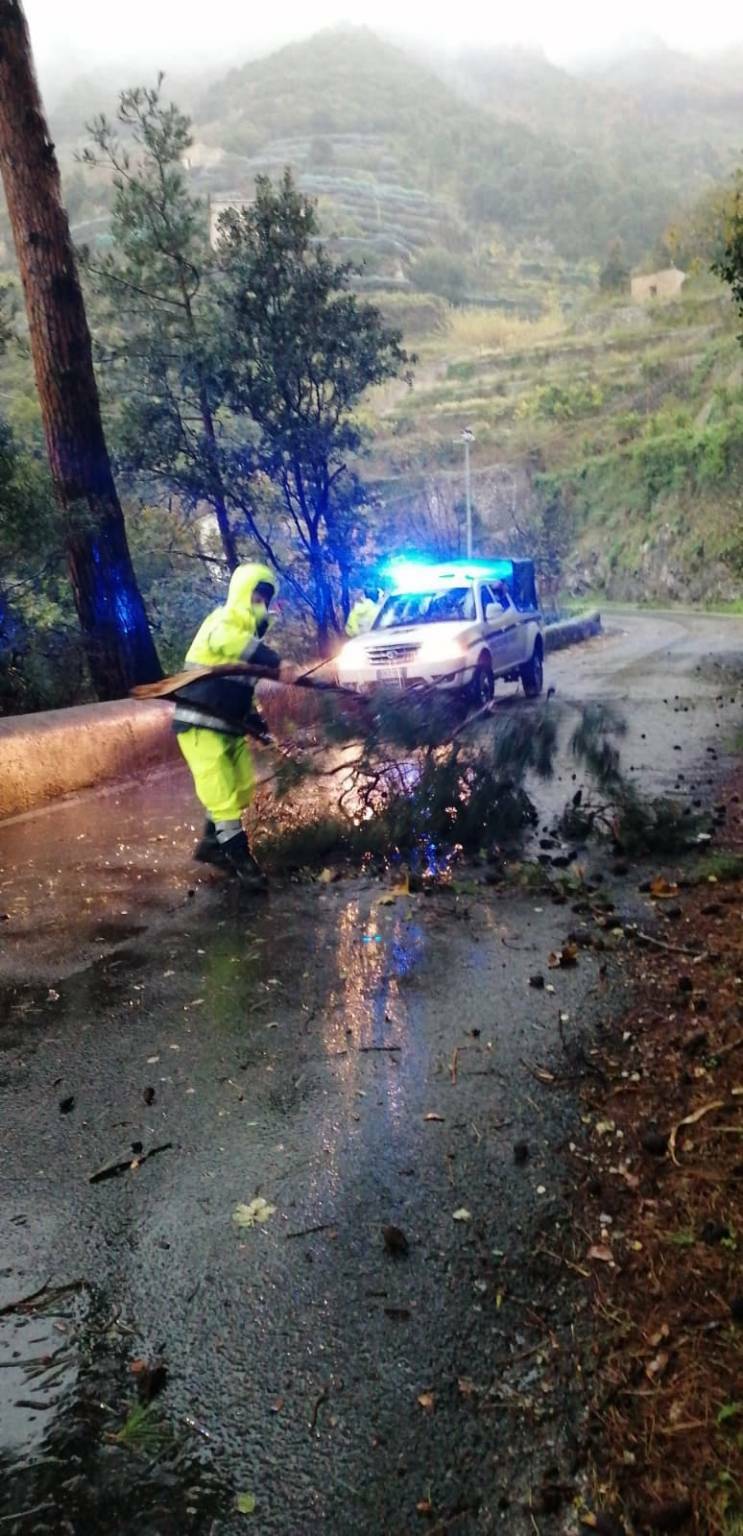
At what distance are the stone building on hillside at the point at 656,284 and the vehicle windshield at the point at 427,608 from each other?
69591mm

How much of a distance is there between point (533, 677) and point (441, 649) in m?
3.21

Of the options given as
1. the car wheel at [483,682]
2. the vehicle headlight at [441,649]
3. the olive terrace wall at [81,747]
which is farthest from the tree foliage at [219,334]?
the olive terrace wall at [81,747]

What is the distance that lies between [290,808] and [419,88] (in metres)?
240

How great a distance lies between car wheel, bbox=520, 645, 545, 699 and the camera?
13789 mm

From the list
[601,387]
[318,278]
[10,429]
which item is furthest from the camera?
[601,387]

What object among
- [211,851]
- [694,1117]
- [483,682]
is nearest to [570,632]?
[483,682]

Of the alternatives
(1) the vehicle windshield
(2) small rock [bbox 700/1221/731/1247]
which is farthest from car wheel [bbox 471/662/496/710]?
(2) small rock [bbox 700/1221/731/1247]

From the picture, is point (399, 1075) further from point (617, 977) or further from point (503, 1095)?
point (617, 977)

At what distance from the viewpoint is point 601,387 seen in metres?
56.6

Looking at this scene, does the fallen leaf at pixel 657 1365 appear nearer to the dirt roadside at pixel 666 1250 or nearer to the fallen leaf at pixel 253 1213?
the dirt roadside at pixel 666 1250

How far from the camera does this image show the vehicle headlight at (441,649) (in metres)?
11.1

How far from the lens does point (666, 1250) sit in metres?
2.37

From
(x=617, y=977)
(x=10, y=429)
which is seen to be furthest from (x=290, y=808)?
(x=10, y=429)

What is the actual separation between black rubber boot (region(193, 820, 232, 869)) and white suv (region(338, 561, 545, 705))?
11.9ft
